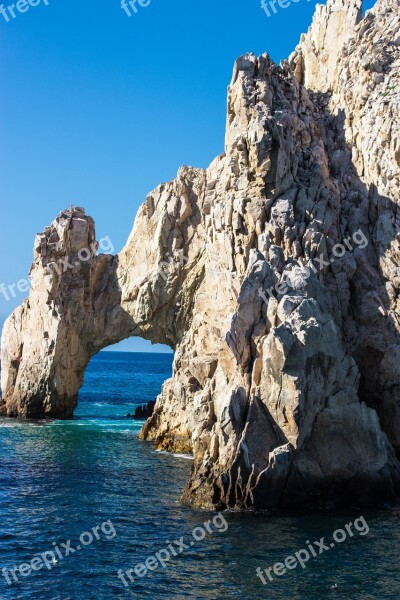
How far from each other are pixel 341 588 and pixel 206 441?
1464cm

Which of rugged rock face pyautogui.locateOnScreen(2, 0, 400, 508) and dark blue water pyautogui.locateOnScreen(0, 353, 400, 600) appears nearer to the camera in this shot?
dark blue water pyautogui.locateOnScreen(0, 353, 400, 600)

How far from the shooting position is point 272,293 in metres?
41.7

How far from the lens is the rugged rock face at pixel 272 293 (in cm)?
3819

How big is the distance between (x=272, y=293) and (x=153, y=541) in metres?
16.4

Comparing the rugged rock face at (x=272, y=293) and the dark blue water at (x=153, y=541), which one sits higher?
the rugged rock face at (x=272, y=293)

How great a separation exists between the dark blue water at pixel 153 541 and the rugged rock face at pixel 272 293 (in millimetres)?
3149

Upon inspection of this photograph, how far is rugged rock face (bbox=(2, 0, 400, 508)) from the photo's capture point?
3819cm

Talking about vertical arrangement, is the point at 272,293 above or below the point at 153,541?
above

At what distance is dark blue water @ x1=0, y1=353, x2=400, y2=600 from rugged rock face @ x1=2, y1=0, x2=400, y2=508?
315 centimetres

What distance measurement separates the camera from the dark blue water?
A: 88.3ft

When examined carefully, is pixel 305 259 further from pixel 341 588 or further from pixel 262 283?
pixel 341 588

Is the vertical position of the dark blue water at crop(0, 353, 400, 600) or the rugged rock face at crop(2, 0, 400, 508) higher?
the rugged rock face at crop(2, 0, 400, 508)

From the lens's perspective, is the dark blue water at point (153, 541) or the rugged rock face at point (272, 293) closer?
the dark blue water at point (153, 541)

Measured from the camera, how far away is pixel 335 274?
154 ft
